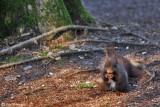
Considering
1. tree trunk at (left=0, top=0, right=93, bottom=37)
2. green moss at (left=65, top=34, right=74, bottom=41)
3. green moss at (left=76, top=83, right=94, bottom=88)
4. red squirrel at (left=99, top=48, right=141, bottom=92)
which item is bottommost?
green moss at (left=76, top=83, right=94, bottom=88)

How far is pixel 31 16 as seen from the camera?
6.30m

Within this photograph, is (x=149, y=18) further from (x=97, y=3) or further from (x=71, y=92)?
(x=71, y=92)

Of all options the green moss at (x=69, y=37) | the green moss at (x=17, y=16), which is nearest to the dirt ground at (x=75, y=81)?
the green moss at (x=69, y=37)

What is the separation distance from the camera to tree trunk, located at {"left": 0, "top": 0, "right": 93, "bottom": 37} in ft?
20.4

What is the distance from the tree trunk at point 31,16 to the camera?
6223 millimetres

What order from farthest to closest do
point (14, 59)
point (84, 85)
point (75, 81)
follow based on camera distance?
point (14, 59)
point (75, 81)
point (84, 85)

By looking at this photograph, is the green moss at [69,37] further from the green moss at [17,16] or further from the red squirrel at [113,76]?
the red squirrel at [113,76]

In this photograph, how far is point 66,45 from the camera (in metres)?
6.07

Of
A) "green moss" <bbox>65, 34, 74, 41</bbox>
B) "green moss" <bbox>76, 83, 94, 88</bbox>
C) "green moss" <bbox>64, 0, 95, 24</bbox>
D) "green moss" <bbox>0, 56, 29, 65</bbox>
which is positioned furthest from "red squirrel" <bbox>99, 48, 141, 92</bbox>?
"green moss" <bbox>64, 0, 95, 24</bbox>

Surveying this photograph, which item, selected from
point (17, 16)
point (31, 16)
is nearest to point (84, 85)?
point (31, 16)

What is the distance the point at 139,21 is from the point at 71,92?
7.11 meters

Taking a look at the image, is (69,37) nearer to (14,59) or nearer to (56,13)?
(56,13)

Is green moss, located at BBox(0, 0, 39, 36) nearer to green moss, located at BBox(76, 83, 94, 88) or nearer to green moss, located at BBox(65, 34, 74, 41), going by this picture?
green moss, located at BBox(65, 34, 74, 41)

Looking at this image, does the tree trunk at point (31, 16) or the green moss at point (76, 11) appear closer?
the tree trunk at point (31, 16)
